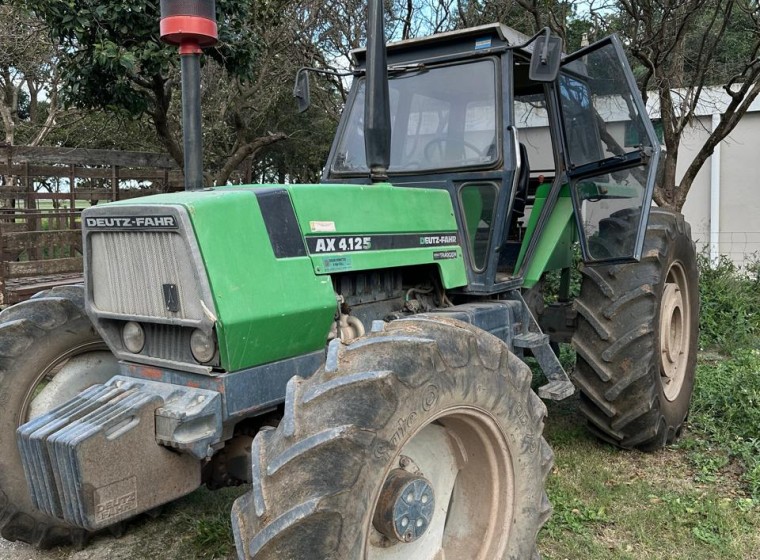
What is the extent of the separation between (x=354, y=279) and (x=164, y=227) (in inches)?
37.2

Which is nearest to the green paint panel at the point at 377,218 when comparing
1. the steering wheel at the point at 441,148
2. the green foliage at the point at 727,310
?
the steering wheel at the point at 441,148

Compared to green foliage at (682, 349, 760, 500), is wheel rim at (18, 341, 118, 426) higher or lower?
higher

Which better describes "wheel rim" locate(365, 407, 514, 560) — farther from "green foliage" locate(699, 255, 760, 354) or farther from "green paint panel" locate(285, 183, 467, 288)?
"green foliage" locate(699, 255, 760, 354)

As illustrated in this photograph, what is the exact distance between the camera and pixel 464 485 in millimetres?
2732

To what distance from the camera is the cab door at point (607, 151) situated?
389 centimetres

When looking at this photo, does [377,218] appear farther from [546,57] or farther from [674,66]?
[674,66]

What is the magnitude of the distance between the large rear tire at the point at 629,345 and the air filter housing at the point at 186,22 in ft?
8.11

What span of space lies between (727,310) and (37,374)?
23.7 ft

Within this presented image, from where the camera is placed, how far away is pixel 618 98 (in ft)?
13.0

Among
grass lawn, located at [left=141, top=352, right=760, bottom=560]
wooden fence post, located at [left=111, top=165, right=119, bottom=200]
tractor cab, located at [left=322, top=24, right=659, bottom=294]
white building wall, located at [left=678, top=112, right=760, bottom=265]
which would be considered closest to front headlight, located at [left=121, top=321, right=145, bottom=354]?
grass lawn, located at [left=141, top=352, right=760, bottom=560]

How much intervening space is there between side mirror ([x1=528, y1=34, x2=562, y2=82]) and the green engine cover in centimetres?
86

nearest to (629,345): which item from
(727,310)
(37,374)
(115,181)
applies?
(37,374)

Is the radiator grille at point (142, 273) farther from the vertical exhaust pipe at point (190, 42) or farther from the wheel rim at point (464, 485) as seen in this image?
the wheel rim at point (464, 485)

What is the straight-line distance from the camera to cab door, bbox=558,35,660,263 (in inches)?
153
